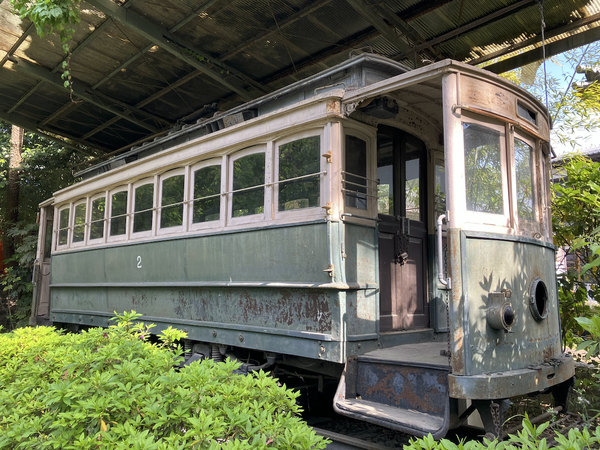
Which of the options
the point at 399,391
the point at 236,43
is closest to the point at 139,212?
the point at 236,43

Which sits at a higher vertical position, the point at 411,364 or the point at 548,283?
the point at 548,283

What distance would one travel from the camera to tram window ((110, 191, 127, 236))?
7.36m

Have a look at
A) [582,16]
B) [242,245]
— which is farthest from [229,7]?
[582,16]

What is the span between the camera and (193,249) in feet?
19.2

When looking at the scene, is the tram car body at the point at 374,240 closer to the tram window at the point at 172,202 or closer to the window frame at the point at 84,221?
the tram window at the point at 172,202

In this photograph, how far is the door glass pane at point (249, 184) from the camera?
5.07 metres

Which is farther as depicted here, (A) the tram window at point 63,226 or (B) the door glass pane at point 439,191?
(A) the tram window at point 63,226

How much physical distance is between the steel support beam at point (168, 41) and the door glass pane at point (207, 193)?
8.42 ft

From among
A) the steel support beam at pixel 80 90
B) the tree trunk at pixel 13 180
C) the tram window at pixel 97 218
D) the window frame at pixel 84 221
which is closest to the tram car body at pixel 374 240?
the tram window at pixel 97 218

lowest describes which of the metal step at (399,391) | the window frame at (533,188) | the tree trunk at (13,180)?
the metal step at (399,391)

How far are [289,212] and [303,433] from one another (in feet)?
9.00

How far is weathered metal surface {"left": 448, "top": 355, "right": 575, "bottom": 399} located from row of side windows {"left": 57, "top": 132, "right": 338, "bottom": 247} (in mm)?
1888

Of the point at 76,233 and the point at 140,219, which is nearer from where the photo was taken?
the point at 140,219

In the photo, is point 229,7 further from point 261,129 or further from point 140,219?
point 140,219
